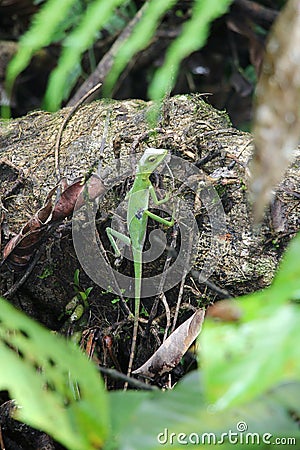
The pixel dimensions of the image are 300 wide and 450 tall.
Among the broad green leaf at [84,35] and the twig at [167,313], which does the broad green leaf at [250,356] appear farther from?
the twig at [167,313]

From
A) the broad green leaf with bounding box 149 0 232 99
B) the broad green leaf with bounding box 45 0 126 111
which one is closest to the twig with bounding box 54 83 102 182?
the broad green leaf with bounding box 45 0 126 111

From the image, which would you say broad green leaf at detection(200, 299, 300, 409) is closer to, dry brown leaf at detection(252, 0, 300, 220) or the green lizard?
dry brown leaf at detection(252, 0, 300, 220)

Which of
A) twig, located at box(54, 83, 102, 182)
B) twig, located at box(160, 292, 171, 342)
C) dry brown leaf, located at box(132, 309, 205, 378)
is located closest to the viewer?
dry brown leaf, located at box(132, 309, 205, 378)

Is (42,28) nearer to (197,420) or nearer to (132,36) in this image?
(132,36)

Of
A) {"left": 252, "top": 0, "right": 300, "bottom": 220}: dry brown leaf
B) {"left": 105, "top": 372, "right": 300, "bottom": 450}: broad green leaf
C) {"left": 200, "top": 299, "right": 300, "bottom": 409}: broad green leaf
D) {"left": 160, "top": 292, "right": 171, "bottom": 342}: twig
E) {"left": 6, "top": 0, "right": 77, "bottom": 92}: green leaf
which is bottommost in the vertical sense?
{"left": 160, "top": 292, "right": 171, "bottom": 342}: twig

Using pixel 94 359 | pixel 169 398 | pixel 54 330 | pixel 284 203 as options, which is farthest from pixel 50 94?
pixel 54 330

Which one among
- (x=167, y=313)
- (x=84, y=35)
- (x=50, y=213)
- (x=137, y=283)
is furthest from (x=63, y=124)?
(x=84, y=35)
